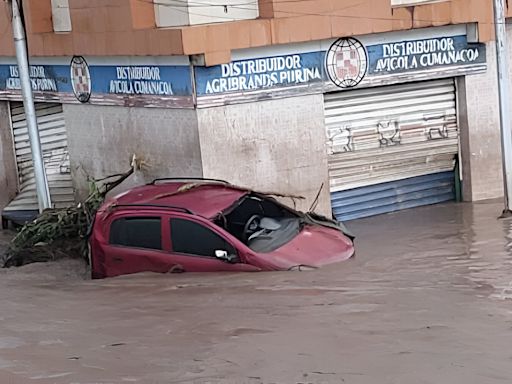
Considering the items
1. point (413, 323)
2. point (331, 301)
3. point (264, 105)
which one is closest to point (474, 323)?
point (413, 323)

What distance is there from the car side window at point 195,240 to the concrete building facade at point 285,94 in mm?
3155

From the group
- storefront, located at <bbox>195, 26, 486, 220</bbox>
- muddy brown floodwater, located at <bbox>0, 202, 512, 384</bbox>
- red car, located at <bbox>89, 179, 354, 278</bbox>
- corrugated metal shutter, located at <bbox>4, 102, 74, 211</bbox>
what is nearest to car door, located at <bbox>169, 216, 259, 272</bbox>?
red car, located at <bbox>89, 179, 354, 278</bbox>

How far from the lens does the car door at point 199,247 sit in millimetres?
10852

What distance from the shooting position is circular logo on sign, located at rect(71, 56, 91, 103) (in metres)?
16.1

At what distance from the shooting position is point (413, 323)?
816cm

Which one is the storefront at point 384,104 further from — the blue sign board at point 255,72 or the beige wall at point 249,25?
the beige wall at point 249,25

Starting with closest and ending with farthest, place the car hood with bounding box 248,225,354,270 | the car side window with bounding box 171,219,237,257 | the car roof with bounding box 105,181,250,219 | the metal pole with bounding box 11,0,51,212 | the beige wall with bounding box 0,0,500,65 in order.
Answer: the car hood with bounding box 248,225,354,270 < the car side window with bounding box 171,219,237,257 < the car roof with bounding box 105,181,250,219 < the beige wall with bounding box 0,0,500,65 < the metal pole with bounding box 11,0,51,212

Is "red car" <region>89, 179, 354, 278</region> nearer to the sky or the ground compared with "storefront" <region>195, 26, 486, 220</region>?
nearer to the ground

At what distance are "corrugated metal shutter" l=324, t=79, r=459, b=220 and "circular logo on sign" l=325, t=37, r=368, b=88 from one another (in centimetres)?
36

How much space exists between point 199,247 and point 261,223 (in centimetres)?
81

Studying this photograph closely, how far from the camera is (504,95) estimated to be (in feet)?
46.6

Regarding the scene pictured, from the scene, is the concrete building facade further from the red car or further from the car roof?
the red car

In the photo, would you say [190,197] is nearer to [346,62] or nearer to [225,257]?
[225,257]

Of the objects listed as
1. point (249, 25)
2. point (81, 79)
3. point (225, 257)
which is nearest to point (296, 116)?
point (249, 25)
